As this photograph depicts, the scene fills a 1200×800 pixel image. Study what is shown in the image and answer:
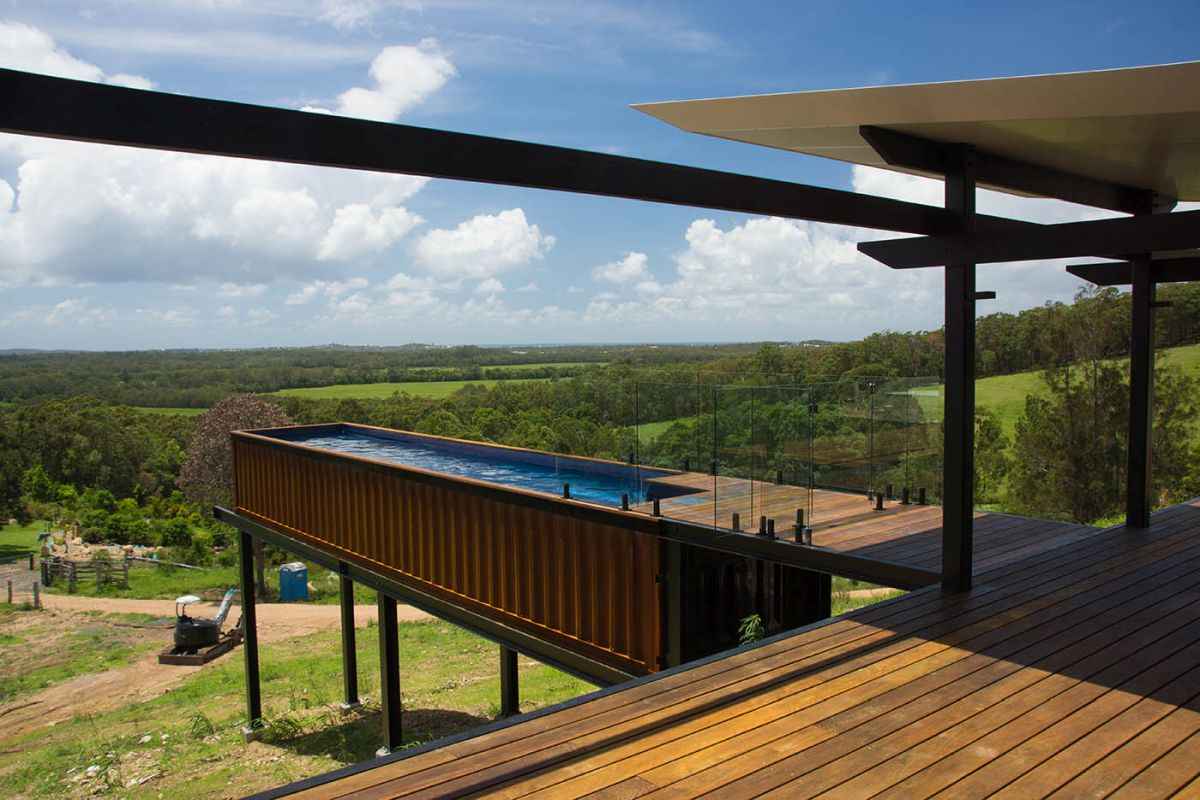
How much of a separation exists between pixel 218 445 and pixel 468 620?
79.6ft

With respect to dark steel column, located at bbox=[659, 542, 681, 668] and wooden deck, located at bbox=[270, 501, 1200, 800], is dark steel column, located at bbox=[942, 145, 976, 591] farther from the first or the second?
dark steel column, located at bbox=[659, 542, 681, 668]

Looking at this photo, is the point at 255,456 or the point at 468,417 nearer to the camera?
the point at 255,456

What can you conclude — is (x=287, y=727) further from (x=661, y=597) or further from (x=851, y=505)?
(x=851, y=505)

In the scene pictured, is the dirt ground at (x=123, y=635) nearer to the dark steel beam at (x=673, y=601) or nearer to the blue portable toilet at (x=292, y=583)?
the blue portable toilet at (x=292, y=583)

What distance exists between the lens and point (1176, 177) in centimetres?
543

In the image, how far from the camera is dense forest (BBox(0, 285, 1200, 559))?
596 cm

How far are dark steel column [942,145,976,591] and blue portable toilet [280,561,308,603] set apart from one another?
2136 centimetres

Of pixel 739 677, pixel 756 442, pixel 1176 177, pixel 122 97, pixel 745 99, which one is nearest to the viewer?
pixel 122 97

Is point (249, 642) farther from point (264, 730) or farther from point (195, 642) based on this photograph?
point (195, 642)

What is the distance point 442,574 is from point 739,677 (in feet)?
17.9

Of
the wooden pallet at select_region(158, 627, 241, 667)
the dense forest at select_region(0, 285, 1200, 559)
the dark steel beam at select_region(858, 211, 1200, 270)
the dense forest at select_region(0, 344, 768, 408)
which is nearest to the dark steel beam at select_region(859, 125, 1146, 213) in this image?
the dark steel beam at select_region(858, 211, 1200, 270)

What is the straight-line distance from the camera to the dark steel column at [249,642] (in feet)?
37.0

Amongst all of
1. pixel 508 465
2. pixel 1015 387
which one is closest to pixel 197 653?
pixel 508 465

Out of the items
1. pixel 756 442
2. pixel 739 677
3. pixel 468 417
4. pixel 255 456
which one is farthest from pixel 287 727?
pixel 468 417
